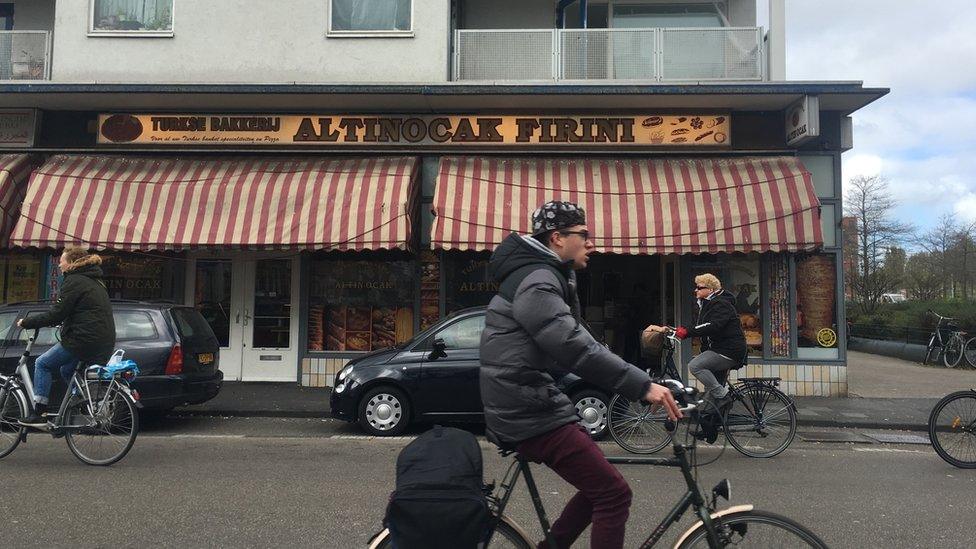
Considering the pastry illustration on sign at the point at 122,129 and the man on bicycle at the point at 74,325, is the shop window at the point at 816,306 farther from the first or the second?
the pastry illustration on sign at the point at 122,129

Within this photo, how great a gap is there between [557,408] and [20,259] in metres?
13.1

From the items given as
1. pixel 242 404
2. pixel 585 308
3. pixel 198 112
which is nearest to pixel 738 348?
pixel 585 308

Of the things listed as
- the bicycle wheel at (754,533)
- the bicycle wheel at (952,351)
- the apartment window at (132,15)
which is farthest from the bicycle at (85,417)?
the bicycle wheel at (952,351)

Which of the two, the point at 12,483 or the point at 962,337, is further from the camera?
the point at 962,337

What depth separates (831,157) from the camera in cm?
1198

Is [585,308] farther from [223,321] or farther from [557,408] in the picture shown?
[557,408]

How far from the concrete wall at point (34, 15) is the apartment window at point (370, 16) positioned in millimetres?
6026

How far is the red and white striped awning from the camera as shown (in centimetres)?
1101

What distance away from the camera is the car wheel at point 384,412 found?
8.24m

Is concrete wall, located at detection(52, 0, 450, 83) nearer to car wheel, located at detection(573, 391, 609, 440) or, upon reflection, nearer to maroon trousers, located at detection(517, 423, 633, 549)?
car wheel, located at detection(573, 391, 609, 440)

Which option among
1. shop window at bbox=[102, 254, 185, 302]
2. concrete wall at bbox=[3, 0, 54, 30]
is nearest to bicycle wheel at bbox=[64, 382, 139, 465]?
shop window at bbox=[102, 254, 185, 302]

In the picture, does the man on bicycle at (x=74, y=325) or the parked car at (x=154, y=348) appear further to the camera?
the parked car at (x=154, y=348)

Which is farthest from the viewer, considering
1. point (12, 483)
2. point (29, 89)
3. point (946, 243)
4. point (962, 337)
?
point (946, 243)

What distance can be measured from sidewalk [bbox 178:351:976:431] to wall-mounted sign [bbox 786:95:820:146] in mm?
4244
